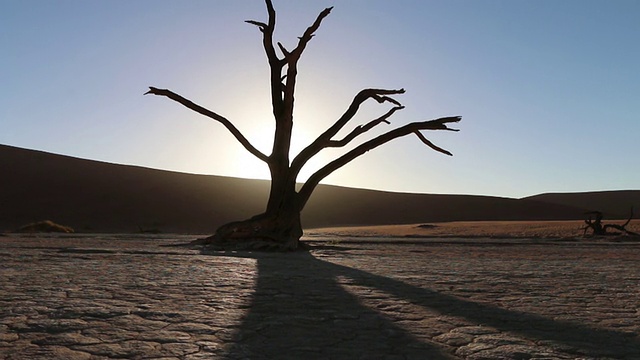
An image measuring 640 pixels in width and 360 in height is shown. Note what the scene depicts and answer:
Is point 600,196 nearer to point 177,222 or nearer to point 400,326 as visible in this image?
point 177,222

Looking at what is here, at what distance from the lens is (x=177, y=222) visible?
40312 millimetres

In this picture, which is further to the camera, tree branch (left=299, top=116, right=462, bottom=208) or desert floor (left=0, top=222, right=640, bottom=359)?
tree branch (left=299, top=116, right=462, bottom=208)

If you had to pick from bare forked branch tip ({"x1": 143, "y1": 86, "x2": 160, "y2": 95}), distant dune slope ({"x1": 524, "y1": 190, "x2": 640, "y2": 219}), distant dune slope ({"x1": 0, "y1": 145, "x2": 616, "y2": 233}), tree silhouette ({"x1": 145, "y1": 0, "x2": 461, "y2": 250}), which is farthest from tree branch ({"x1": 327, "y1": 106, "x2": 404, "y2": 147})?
distant dune slope ({"x1": 524, "y1": 190, "x2": 640, "y2": 219})

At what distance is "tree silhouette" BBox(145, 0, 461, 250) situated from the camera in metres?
13.9

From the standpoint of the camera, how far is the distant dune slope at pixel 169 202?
39844 mm

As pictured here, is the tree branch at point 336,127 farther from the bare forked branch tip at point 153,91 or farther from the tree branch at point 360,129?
the bare forked branch tip at point 153,91

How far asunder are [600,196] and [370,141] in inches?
3868

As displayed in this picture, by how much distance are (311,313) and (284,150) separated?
9.77 metres

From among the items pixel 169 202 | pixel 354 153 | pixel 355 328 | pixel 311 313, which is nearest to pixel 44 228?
pixel 354 153

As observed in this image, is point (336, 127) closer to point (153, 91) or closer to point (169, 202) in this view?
point (153, 91)

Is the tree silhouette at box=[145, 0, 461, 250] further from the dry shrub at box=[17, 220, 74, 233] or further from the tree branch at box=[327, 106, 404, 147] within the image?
the dry shrub at box=[17, 220, 74, 233]

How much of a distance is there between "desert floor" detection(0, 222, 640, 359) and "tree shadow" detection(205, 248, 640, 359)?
11 mm

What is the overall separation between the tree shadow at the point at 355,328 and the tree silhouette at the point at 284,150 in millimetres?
7682

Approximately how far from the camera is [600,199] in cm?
9969
